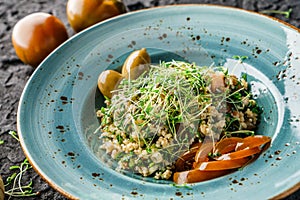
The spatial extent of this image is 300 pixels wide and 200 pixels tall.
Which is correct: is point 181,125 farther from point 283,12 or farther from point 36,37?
point 283,12

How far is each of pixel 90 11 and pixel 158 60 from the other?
31.1 inches

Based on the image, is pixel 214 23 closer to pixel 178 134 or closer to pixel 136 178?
pixel 178 134

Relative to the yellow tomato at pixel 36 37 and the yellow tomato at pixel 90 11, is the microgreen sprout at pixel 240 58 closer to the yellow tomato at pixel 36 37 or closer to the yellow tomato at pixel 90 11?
the yellow tomato at pixel 90 11

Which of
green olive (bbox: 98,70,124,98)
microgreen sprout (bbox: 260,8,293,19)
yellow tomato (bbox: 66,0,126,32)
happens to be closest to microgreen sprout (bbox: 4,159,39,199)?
green olive (bbox: 98,70,124,98)

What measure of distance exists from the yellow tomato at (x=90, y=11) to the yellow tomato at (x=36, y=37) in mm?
191

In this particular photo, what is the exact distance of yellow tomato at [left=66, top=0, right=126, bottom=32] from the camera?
11.2ft

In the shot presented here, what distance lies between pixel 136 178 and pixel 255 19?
1.23 meters

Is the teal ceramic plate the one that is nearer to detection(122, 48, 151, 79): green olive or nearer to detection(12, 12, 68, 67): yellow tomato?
detection(122, 48, 151, 79): green olive

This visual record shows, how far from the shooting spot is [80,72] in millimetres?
2795

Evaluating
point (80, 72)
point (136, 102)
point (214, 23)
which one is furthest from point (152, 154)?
point (214, 23)

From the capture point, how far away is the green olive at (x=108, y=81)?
107 inches

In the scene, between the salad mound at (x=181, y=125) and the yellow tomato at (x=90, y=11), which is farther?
the yellow tomato at (x=90, y=11)

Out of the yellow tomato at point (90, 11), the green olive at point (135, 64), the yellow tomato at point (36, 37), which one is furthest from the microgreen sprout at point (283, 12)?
the yellow tomato at point (36, 37)

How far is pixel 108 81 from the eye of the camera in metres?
2.71
